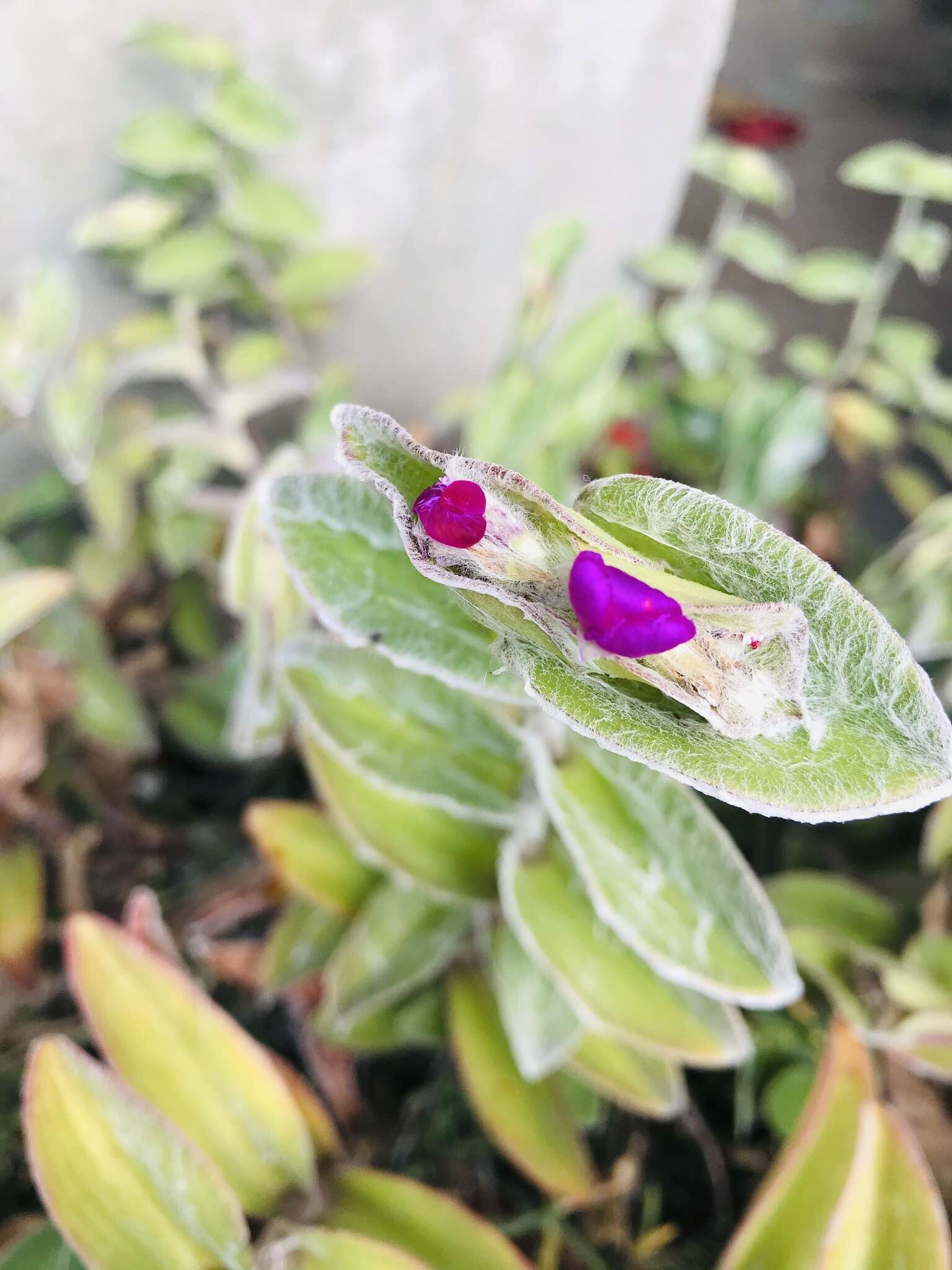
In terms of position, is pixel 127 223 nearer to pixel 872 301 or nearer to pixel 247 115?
pixel 247 115

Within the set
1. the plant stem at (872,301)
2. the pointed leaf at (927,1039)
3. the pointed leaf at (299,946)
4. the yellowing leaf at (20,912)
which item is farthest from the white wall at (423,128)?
the pointed leaf at (927,1039)

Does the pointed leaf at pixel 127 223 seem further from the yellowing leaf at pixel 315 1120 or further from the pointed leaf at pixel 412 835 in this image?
the yellowing leaf at pixel 315 1120

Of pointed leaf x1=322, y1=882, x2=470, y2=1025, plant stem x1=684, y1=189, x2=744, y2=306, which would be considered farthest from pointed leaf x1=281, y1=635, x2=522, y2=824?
plant stem x1=684, y1=189, x2=744, y2=306

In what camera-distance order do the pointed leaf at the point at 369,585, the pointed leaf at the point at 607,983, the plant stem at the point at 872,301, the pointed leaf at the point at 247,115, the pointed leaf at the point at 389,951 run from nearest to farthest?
1. the pointed leaf at the point at 369,585
2. the pointed leaf at the point at 607,983
3. the pointed leaf at the point at 389,951
4. the pointed leaf at the point at 247,115
5. the plant stem at the point at 872,301

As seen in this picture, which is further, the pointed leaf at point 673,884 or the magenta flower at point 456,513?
the pointed leaf at point 673,884

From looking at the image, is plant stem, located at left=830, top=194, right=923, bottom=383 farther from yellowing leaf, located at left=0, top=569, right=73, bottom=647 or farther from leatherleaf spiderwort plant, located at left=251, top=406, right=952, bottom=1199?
yellowing leaf, located at left=0, top=569, right=73, bottom=647

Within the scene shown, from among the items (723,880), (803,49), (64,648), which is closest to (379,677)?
(723,880)
